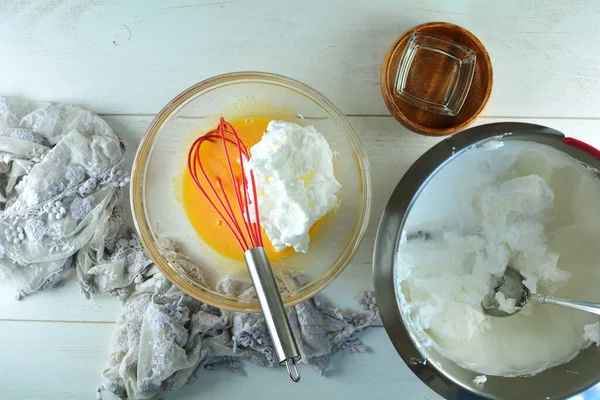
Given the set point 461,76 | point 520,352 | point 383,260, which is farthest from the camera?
point 461,76

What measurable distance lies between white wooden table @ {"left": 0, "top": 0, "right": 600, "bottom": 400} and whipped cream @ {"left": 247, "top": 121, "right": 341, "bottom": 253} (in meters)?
0.12

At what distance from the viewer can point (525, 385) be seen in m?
0.70

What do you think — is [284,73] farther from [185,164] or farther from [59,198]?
[59,198]

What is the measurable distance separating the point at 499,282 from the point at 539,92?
35cm

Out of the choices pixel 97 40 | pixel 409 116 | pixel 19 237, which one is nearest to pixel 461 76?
pixel 409 116

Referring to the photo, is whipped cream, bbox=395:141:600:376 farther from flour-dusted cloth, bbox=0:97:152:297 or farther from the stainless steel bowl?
flour-dusted cloth, bbox=0:97:152:297

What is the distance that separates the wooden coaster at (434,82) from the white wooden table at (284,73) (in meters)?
0.05

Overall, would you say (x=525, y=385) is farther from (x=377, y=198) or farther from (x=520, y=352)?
(x=377, y=198)

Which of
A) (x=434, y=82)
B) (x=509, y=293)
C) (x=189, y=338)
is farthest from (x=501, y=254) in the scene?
(x=189, y=338)

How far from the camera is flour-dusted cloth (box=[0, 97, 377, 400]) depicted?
84 cm

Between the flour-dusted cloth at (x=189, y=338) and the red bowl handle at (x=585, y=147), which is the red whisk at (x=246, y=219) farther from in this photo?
the red bowl handle at (x=585, y=147)

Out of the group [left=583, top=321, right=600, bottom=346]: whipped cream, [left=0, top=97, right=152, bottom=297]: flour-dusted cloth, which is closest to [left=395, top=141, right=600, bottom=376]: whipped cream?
[left=583, top=321, right=600, bottom=346]: whipped cream

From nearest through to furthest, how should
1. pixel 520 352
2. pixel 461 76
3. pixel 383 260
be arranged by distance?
pixel 383 260 < pixel 520 352 < pixel 461 76

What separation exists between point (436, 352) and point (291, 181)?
0.32 m
